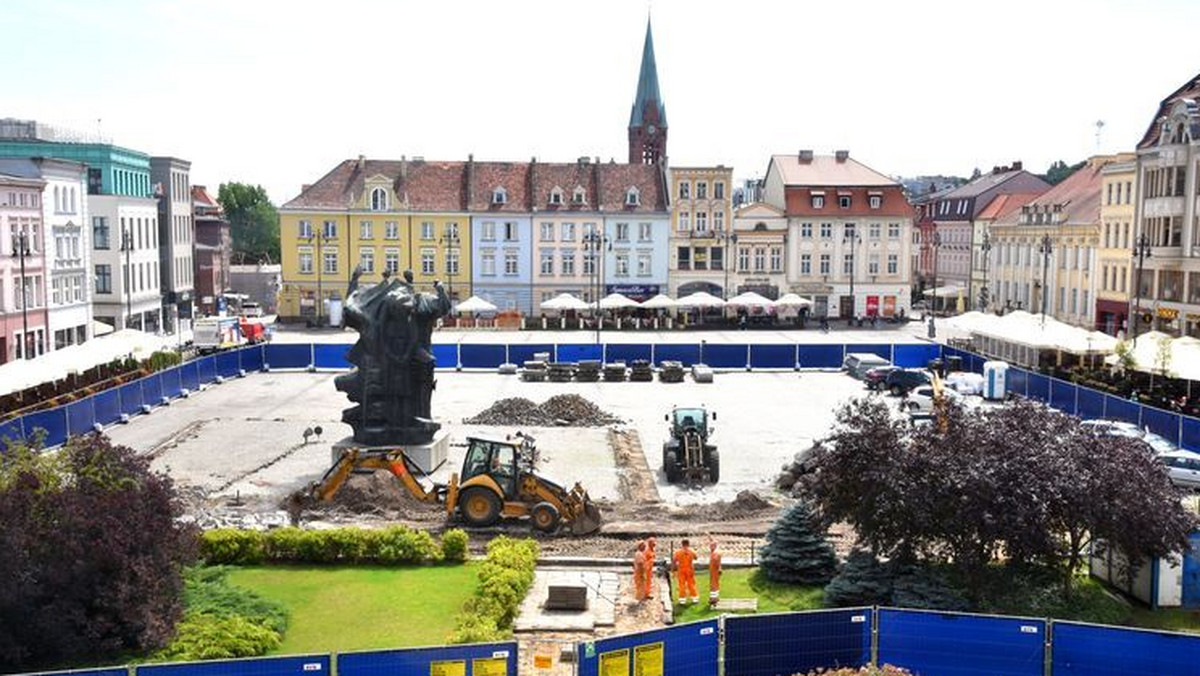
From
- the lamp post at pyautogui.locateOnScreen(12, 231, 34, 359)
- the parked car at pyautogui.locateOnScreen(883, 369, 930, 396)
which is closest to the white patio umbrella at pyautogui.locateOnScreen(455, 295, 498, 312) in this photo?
the lamp post at pyautogui.locateOnScreen(12, 231, 34, 359)

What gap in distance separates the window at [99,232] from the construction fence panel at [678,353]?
107ft

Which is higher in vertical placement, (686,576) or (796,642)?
(796,642)

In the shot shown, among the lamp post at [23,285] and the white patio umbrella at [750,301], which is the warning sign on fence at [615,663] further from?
the white patio umbrella at [750,301]

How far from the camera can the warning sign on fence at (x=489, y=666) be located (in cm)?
1365

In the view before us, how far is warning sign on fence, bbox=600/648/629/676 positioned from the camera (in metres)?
13.6

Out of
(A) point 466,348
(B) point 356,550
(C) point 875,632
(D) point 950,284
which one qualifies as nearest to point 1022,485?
(C) point 875,632

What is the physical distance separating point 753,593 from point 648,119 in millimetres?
69199

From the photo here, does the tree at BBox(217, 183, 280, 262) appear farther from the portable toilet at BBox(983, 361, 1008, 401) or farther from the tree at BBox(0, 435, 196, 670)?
the tree at BBox(0, 435, 196, 670)

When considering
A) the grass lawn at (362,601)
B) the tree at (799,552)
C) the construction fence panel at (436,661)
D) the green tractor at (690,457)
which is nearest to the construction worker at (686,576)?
the tree at (799,552)

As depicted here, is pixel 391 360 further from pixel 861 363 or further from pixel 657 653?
pixel 861 363

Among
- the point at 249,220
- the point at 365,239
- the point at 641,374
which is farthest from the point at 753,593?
the point at 249,220

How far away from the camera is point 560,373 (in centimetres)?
4925

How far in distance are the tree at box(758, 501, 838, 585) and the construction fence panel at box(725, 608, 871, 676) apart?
475 cm

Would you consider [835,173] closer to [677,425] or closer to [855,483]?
[677,425]
